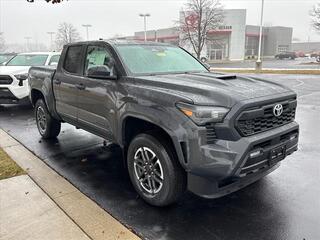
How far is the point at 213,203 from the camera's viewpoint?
389 cm

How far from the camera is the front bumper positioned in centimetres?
306

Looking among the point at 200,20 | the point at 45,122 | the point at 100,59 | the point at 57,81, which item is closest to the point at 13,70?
the point at 45,122

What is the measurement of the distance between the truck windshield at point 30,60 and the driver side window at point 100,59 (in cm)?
655

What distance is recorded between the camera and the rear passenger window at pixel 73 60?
5.26 m

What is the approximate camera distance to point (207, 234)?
10.5ft

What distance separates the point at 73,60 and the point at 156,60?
5.26 ft

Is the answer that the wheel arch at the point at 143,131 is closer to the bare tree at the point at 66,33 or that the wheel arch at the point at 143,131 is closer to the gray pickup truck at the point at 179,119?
the gray pickup truck at the point at 179,119

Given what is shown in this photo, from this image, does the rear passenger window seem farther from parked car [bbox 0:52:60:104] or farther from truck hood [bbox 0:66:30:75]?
truck hood [bbox 0:66:30:75]

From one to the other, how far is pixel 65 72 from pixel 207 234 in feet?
12.2

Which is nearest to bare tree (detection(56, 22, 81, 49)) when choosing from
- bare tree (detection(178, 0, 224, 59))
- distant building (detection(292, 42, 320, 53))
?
bare tree (detection(178, 0, 224, 59))

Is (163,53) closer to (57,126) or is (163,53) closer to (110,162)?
(110,162)

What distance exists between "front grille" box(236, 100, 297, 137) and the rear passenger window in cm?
301

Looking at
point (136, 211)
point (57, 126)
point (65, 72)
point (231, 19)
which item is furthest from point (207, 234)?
point (231, 19)

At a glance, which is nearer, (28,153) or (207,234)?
(207,234)
